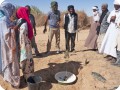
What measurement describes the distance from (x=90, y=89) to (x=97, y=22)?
12.1 feet

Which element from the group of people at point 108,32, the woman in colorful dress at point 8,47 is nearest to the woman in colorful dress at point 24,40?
the woman in colorful dress at point 8,47

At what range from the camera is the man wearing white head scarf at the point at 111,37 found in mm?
8602

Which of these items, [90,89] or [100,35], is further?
[100,35]

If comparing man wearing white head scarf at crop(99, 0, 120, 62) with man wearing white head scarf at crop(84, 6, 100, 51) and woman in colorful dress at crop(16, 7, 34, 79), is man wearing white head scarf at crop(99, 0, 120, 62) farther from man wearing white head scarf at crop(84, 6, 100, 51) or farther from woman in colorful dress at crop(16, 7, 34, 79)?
woman in colorful dress at crop(16, 7, 34, 79)

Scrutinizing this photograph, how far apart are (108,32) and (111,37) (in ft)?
0.59

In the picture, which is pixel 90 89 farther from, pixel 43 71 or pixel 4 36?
pixel 4 36

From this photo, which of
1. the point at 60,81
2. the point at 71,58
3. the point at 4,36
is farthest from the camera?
the point at 71,58

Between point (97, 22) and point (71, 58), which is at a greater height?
point (97, 22)

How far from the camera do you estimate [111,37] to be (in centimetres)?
889

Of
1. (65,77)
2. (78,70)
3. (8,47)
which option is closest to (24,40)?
(8,47)

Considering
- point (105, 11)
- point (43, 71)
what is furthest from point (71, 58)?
point (105, 11)

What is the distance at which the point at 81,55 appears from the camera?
928 cm

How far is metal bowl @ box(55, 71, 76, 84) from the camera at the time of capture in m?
7.52

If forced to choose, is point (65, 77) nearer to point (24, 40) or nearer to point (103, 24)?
point (24, 40)
